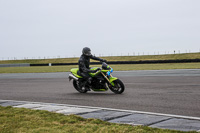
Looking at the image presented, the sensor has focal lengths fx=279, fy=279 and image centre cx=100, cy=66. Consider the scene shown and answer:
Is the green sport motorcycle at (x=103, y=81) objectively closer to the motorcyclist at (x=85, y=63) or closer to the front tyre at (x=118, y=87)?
the front tyre at (x=118, y=87)

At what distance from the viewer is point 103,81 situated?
10656 millimetres

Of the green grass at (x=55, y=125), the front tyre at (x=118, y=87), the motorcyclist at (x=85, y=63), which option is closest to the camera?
the green grass at (x=55, y=125)

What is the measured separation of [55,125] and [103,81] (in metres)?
5.43

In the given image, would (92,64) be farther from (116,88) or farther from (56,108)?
(56,108)

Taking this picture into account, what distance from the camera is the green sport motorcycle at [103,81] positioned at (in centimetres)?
1033

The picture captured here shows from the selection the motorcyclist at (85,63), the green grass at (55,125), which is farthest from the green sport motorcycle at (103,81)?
the green grass at (55,125)

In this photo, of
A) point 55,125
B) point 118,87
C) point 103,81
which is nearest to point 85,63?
point 103,81

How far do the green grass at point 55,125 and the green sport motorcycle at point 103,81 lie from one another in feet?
13.5

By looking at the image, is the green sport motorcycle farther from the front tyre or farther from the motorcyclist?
the motorcyclist

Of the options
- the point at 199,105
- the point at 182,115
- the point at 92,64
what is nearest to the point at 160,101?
the point at 199,105

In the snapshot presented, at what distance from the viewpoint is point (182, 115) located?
6098mm

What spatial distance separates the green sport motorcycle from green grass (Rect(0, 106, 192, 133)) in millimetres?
4103

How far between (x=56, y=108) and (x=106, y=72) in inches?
136

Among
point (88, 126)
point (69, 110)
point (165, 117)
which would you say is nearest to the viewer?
point (88, 126)
